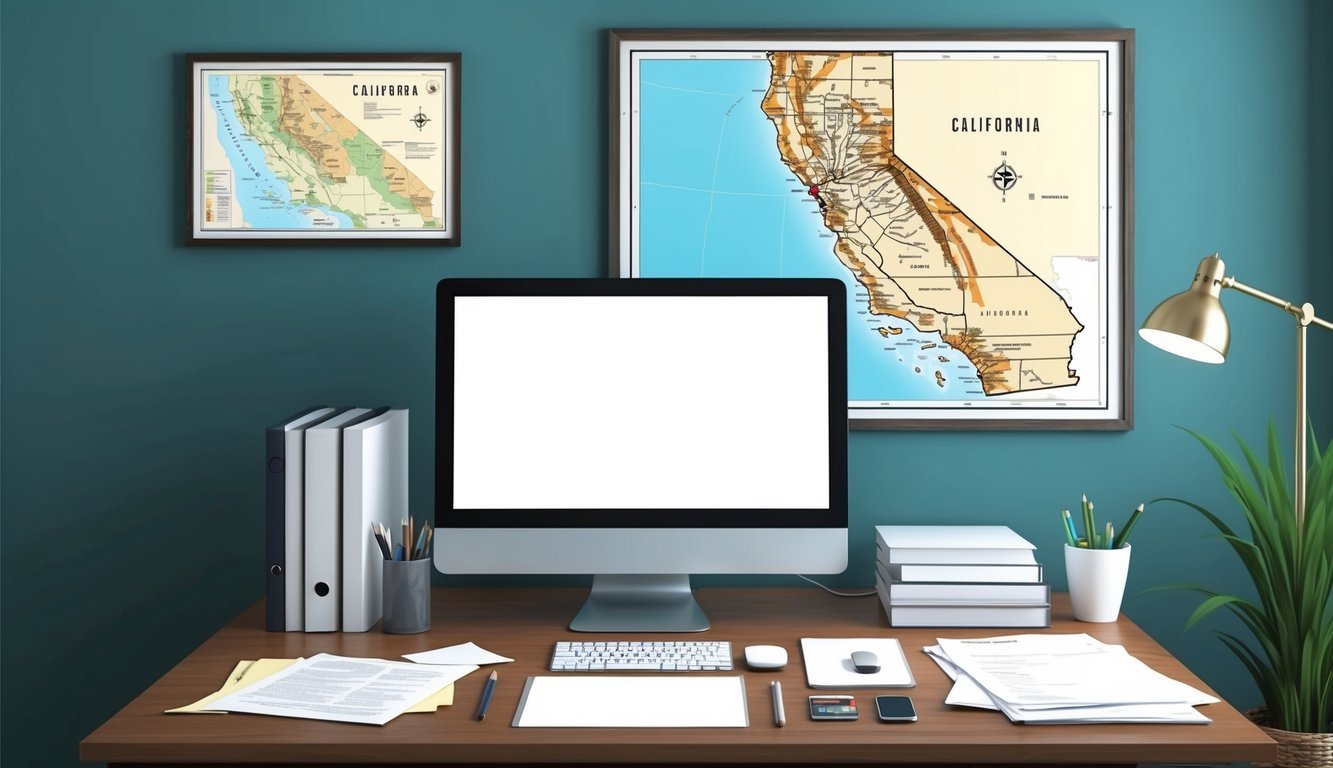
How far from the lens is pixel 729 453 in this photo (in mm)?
1502

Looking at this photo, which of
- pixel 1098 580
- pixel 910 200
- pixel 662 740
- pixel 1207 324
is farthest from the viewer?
pixel 910 200

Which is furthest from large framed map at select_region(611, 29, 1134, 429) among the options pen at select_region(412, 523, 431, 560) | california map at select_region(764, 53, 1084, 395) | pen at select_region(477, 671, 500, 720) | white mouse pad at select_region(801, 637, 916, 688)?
pen at select_region(477, 671, 500, 720)

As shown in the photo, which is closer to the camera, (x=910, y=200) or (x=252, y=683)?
(x=252, y=683)

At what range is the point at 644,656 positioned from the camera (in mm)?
1316

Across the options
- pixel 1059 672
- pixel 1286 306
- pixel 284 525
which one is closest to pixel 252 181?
pixel 284 525

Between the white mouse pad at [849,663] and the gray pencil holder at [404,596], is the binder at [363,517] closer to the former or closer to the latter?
the gray pencil holder at [404,596]

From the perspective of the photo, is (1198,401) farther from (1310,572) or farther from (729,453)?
(729,453)

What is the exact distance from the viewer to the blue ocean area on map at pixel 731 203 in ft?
5.82

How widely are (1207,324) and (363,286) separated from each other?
4.64 ft

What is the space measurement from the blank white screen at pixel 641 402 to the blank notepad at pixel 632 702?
1.04ft

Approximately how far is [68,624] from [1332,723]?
2199 mm

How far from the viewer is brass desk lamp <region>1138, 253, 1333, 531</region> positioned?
1.42 meters

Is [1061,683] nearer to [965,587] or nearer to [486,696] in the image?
[965,587]

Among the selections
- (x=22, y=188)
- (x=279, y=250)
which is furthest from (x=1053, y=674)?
(x=22, y=188)
